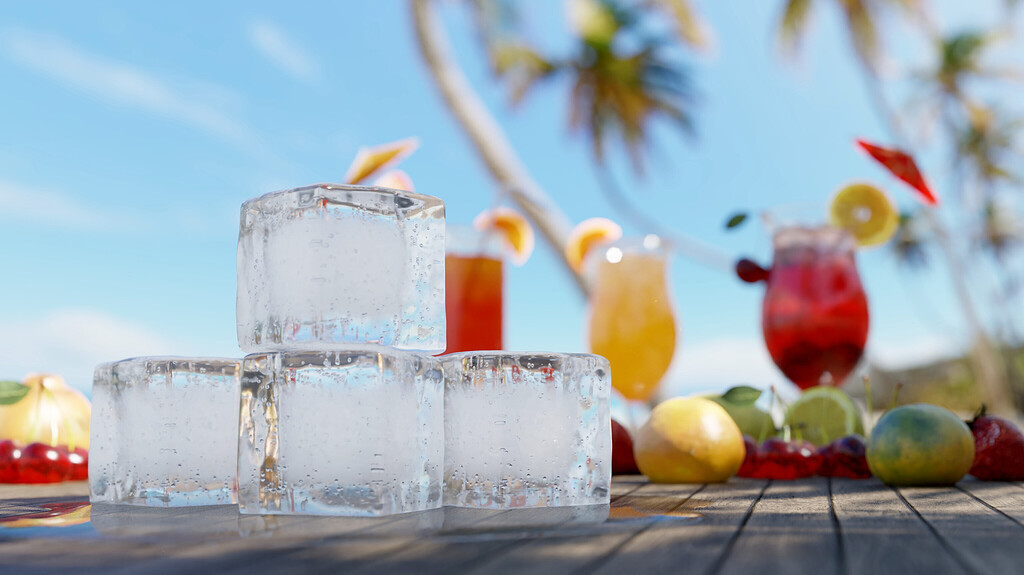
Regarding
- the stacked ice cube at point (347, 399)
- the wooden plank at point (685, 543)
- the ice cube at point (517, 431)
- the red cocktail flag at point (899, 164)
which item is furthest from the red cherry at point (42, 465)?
the red cocktail flag at point (899, 164)

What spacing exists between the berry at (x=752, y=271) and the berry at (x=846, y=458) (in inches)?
31.3

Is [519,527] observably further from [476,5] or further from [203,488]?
[476,5]

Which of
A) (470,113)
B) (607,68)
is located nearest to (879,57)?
(607,68)

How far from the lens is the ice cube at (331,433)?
1109mm

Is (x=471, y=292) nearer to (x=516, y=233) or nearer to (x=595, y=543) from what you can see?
(x=516, y=233)

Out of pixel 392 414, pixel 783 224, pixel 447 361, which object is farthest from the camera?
pixel 783 224

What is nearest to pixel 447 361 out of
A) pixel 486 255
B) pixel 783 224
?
pixel 486 255

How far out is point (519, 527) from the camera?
3.21 feet

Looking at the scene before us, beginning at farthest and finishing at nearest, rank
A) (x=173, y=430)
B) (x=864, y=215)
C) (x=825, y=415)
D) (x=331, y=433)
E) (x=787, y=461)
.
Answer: (x=864, y=215) → (x=825, y=415) → (x=787, y=461) → (x=173, y=430) → (x=331, y=433)

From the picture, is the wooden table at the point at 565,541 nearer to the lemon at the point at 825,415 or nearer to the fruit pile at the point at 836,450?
the fruit pile at the point at 836,450

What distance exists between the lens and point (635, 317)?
95.3 inches

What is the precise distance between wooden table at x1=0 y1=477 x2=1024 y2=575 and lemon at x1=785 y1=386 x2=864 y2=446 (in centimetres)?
94

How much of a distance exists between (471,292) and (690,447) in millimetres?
662

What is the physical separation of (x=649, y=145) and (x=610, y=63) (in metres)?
2.84
